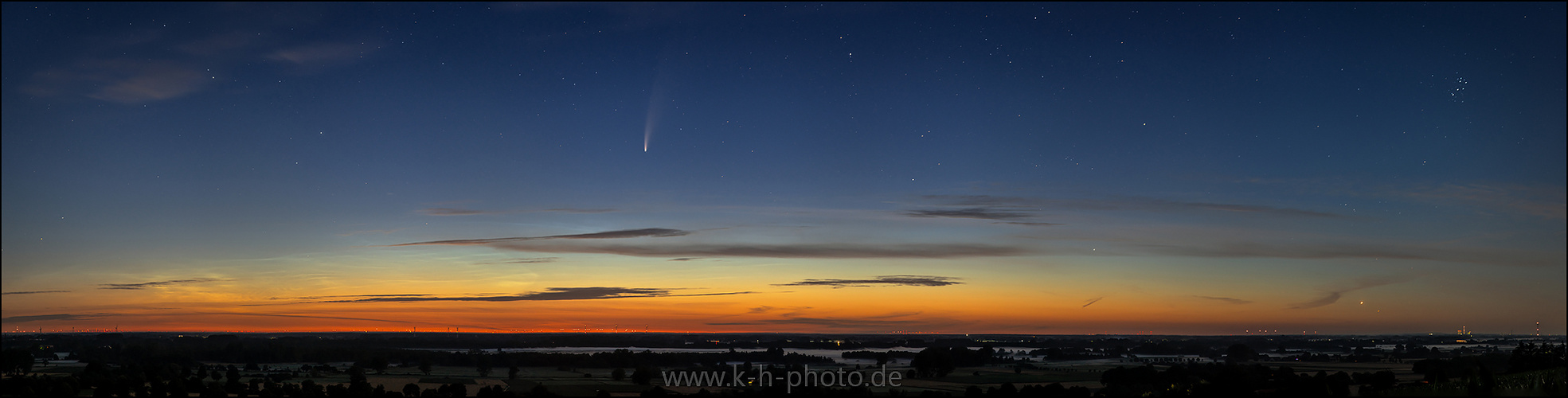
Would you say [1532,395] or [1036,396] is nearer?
[1532,395]

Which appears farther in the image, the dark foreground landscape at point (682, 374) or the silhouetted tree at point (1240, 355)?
the silhouetted tree at point (1240, 355)

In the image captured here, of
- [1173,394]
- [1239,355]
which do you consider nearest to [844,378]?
[1173,394]

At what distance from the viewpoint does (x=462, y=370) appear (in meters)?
145

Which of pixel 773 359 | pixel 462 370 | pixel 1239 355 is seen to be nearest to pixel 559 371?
pixel 462 370

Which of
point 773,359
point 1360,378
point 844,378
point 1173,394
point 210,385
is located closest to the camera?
point 1173,394

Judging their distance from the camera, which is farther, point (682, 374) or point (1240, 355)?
point (1240, 355)

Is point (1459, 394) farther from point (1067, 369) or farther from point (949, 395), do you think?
point (1067, 369)

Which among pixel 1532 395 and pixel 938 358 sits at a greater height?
pixel 1532 395

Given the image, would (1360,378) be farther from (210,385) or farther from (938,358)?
(210,385)

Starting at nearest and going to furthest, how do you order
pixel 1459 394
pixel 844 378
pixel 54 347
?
pixel 1459 394
pixel 844 378
pixel 54 347

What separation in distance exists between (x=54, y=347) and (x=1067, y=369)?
8045 inches

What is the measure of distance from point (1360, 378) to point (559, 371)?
10388 cm

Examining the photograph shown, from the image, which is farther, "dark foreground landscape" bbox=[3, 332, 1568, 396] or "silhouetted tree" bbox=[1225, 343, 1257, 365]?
"silhouetted tree" bbox=[1225, 343, 1257, 365]

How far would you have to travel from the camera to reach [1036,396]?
→ 80312mm
